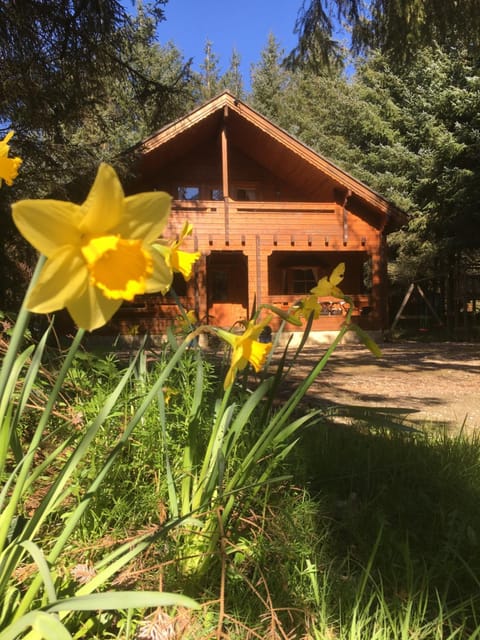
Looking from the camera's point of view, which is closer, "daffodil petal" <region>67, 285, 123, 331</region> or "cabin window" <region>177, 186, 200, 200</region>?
"daffodil petal" <region>67, 285, 123, 331</region>

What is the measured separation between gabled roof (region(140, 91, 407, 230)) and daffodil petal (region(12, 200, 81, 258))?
11505mm

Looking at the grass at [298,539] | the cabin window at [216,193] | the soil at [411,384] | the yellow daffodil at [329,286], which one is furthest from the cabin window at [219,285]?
the yellow daffodil at [329,286]

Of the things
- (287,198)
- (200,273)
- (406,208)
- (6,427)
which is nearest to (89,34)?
(6,427)

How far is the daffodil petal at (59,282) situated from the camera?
2.20 ft

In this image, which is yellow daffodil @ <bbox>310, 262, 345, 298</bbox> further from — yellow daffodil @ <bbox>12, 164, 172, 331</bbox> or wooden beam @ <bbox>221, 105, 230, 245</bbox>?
wooden beam @ <bbox>221, 105, 230, 245</bbox>

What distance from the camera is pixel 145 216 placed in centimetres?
73

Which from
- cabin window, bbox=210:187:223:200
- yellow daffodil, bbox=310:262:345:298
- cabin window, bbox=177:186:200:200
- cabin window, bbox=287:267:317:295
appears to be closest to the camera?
yellow daffodil, bbox=310:262:345:298

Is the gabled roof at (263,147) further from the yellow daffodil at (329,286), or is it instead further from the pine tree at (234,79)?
the pine tree at (234,79)

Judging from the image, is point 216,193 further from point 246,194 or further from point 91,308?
point 91,308

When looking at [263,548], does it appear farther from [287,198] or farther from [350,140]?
[350,140]

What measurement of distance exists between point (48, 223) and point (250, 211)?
13231mm

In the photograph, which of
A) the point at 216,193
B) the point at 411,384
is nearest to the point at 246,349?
the point at 411,384

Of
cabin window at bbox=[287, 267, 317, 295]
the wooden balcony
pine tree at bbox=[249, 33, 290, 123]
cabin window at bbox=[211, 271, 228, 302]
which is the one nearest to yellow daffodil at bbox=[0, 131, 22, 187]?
the wooden balcony

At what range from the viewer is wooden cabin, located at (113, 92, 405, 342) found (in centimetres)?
1299
